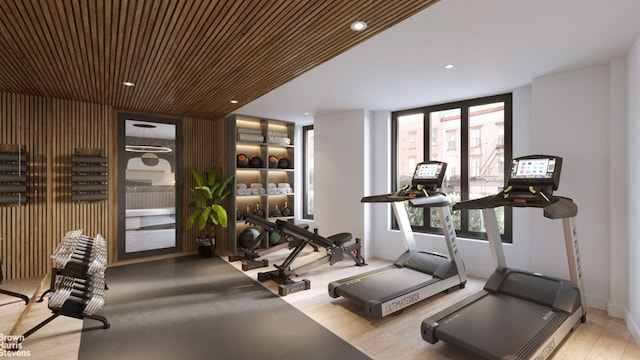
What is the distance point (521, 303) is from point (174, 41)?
13.2ft

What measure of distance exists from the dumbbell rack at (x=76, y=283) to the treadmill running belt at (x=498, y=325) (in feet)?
10.1

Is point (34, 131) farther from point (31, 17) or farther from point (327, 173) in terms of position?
point (327, 173)

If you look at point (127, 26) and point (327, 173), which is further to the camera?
point (327, 173)

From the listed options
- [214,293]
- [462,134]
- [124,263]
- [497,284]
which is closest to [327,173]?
[462,134]

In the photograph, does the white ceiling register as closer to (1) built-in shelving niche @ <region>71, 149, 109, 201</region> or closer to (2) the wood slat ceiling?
(2) the wood slat ceiling

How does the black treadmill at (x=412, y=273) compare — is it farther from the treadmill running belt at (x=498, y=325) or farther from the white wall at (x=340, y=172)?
the white wall at (x=340, y=172)

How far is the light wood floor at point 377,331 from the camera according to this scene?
2.55 metres

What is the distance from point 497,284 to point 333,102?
3360 millimetres

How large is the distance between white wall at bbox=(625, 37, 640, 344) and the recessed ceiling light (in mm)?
2354

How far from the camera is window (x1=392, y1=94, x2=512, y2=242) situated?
4.54 metres

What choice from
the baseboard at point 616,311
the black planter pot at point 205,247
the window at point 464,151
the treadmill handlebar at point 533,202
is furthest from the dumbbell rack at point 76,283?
the baseboard at point 616,311

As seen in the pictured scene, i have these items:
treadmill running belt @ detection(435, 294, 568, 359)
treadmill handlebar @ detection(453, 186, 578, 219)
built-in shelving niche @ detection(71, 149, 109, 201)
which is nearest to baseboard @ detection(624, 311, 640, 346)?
treadmill running belt @ detection(435, 294, 568, 359)

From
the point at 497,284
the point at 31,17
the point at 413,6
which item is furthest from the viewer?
the point at 497,284

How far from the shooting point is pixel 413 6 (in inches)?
86.1
